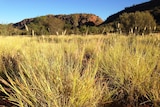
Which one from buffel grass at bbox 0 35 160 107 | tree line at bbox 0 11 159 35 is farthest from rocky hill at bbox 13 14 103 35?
buffel grass at bbox 0 35 160 107

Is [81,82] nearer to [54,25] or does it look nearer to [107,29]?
[107,29]

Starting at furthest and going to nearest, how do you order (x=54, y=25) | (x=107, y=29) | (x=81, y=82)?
(x=54, y=25), (x=107, y=29), (x=81, y=82)

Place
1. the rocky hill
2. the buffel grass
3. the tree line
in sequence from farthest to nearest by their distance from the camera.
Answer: the rocky hill → the tree line → the buffel grass

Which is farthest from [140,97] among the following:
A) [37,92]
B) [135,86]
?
[37,92]

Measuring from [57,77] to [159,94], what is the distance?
1.35 meters

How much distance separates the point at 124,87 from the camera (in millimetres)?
4703

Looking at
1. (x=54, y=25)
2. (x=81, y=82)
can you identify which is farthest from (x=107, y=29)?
(x=54, y=25)

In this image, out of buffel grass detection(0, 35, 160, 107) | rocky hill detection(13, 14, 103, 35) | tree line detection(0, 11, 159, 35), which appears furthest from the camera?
rocky hill detection(13, 14, 103, 35)

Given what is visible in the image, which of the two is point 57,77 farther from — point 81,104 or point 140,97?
point 140,97

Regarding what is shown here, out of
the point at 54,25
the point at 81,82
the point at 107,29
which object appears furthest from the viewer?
the point at 54,25

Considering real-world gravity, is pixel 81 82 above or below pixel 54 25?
above

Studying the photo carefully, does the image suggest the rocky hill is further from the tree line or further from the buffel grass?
the buffel grass

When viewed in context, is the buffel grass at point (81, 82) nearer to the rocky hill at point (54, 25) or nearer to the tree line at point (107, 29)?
the tree line at point (107, 29)

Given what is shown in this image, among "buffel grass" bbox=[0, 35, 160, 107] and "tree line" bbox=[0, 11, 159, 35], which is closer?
"buffel grass" bbox=[0, 35, 160, 107]
